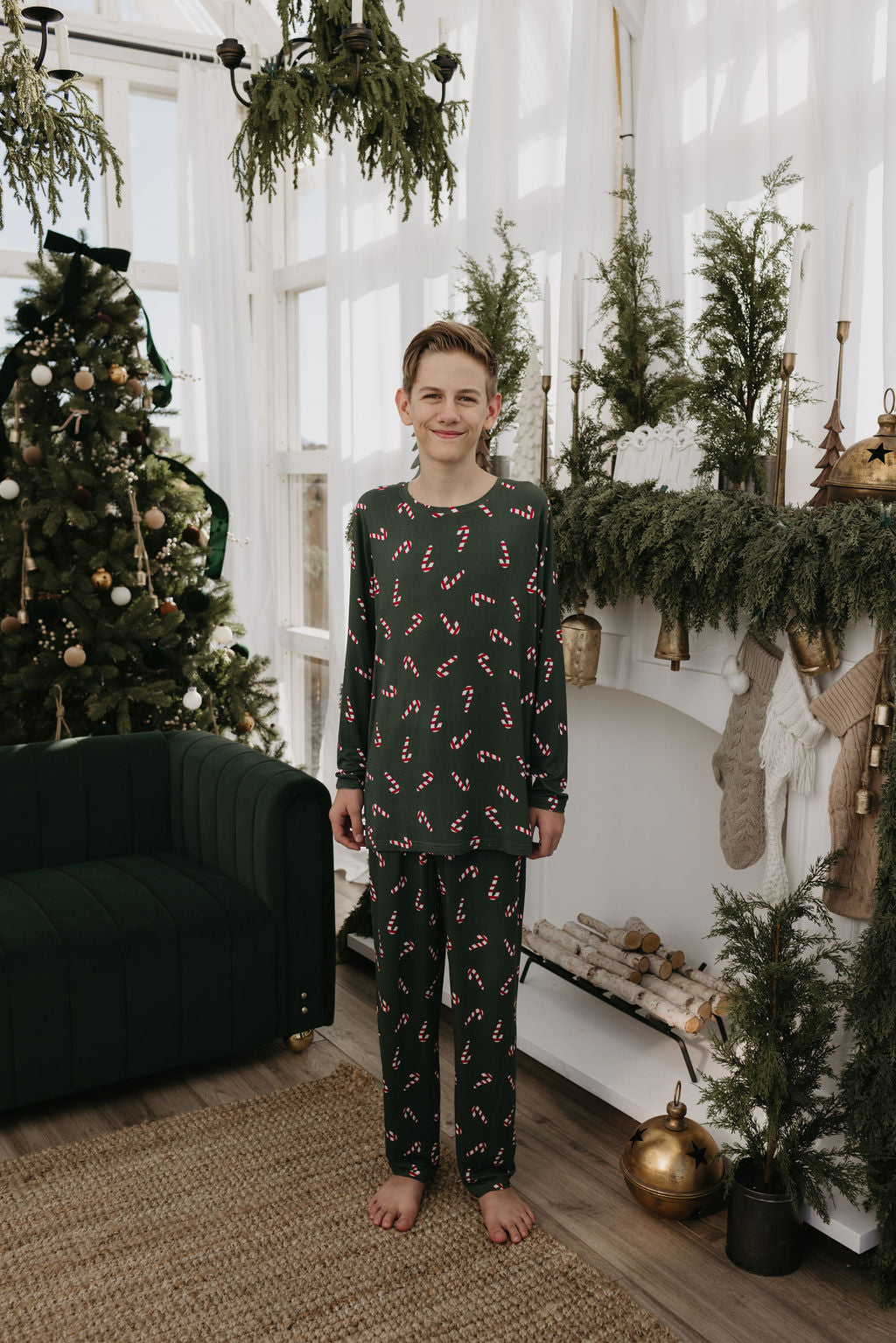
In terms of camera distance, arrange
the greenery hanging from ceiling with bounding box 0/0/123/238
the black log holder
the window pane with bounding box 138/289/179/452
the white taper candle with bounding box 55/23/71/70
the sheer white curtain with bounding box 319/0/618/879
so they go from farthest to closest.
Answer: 1. the window pane with bounding box 138/289/179/452
2. the sheer white curtain with bounding box 319/0/618/879
3. the black log holder
4. the white taper candle with bounding box 55/23/71/70
5. the greenery hanging from ceiling with bounding box 0/0/123/238

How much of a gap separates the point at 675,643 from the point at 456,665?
58 cm

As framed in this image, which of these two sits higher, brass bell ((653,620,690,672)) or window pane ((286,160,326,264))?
window pane ((286,160,326,264))

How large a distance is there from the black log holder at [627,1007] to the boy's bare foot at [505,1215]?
19.4 inches

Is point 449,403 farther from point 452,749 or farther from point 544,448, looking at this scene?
point 544,448

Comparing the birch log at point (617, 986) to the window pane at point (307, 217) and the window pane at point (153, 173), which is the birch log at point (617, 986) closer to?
the window pane at point (307, 217)

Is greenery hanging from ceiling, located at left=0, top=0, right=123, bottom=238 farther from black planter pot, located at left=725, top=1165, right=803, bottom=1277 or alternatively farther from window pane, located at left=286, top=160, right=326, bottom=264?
window pane, located at left=286, top=160, right=326, bottom=264

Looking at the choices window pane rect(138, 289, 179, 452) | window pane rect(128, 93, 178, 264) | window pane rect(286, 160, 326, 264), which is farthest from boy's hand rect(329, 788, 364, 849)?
window pane rect(128, 93, 178, 264)

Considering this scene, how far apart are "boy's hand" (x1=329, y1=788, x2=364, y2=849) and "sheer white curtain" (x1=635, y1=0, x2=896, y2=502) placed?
1195 mm

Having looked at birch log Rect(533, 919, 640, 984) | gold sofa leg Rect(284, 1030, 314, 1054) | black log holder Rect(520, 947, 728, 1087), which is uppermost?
birch log Rect(533, 919, 640, 984)

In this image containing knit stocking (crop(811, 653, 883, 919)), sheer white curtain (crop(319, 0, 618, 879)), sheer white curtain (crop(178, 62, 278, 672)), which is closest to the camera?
knit stocking (crop(811, 653, 883, 919))

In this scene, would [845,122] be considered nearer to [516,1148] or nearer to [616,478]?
[616,478]

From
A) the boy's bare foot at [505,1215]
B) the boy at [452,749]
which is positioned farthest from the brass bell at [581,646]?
the boy's bare foot at [505,1215]

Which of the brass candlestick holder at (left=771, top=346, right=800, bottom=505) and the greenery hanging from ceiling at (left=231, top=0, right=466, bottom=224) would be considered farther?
the brass candlestick holder at (left=771, top=346, right=800, bottom=505)

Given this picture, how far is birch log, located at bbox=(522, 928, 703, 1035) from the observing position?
8.00ft
